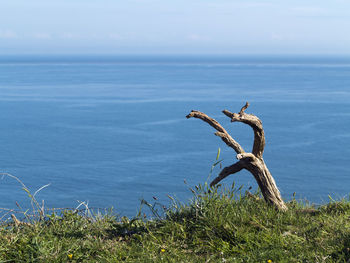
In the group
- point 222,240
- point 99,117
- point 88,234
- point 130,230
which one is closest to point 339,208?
point 222,240

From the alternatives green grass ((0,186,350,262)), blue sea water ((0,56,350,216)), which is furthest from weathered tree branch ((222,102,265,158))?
blue sea water ((0,56,350,216))

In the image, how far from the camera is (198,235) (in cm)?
586

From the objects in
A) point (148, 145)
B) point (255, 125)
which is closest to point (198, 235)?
point (255, 125)

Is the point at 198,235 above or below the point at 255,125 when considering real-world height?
below

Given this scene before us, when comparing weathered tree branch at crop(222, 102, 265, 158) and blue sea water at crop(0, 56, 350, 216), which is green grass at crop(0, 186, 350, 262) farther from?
blue sea water at crop(0, 56, 350, 216)

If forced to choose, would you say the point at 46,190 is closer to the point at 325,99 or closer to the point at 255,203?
the point at 255,203

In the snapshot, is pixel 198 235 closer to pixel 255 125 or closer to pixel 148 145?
pixel 255 125

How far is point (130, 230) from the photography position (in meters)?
6.29

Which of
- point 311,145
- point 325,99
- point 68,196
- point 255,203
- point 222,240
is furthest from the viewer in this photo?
point 325,99

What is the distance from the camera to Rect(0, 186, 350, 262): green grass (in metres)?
5.29

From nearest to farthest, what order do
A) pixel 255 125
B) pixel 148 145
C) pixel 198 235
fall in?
1. pixel 198 235
2. pixel 255 125
3. pixel 148 145

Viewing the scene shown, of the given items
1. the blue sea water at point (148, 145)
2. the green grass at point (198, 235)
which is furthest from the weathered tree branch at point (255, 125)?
Result: the blue sea water at point (148, 145)

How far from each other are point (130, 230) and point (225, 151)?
53325 millimetres

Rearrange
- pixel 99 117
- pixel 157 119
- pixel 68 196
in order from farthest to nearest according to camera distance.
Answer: pixel 99 117, pixel 157 119, pixel 68 196
